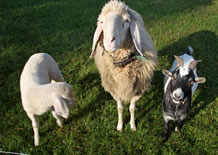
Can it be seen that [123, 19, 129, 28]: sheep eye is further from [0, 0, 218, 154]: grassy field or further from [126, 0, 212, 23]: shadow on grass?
[126, 0, 212, 23]: shadow on grass

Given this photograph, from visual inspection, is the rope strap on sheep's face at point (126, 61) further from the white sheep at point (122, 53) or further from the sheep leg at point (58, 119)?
the sheep leg at point (58, 119)

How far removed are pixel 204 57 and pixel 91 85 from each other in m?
3.06

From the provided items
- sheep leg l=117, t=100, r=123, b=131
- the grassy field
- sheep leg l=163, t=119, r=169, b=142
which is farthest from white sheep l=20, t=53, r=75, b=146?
sheep leg l=163, t=119, r=169, b=142

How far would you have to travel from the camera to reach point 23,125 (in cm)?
305

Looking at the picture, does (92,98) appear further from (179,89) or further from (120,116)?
(179,89)

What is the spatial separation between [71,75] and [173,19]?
15.5ft

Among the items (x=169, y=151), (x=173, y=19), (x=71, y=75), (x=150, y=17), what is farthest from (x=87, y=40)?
(x=169, y=151)

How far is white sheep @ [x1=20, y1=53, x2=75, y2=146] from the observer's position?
2.17 meters

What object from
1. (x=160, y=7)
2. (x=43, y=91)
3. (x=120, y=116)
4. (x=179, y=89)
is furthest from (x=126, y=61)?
(x=160, y=7)

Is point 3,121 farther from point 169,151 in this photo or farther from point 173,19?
point 173,19

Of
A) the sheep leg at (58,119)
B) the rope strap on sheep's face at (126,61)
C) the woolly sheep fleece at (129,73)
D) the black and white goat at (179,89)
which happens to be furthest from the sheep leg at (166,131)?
the sheep leg at (58,119)

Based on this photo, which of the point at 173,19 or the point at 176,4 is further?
the point at 176,4

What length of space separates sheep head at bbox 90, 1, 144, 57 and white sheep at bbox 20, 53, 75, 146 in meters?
0.77

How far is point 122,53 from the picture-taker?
253 cm
